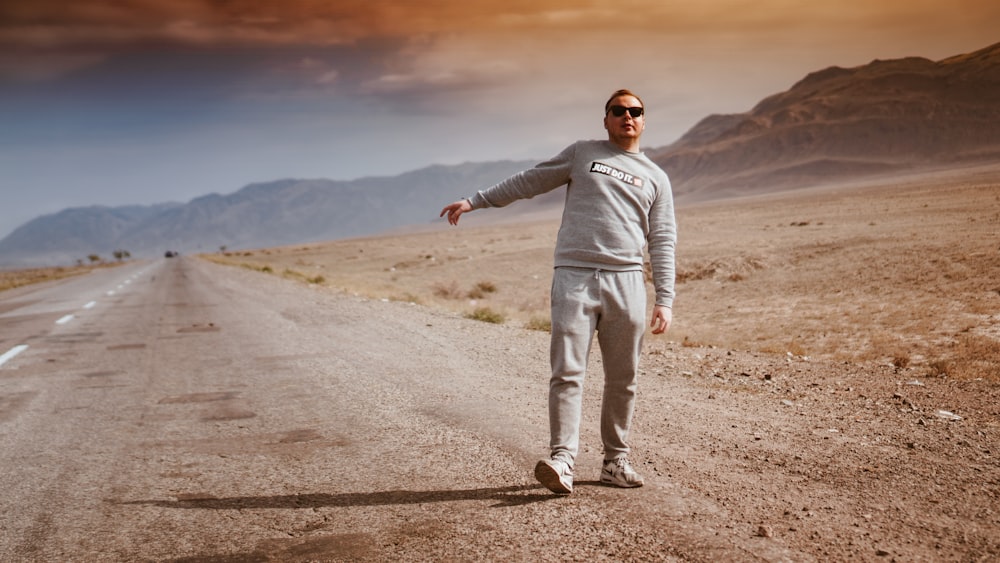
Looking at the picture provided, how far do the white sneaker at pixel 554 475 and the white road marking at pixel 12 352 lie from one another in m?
8.99

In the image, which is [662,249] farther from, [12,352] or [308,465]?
[12,352]

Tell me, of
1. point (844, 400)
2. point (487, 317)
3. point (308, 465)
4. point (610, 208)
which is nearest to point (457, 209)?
point (610, 208)

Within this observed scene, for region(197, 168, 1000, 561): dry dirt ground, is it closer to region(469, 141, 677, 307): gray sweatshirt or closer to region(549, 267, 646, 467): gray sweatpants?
region(549, 267, 646, 467): gray sweatpants

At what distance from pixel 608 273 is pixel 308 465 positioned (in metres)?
2.42

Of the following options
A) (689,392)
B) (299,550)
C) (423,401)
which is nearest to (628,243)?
(299,550)

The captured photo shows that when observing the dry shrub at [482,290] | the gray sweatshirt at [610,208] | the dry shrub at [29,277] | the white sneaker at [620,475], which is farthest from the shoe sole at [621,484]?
the dry shrub at [29,277]

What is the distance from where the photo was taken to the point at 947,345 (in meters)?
9.70

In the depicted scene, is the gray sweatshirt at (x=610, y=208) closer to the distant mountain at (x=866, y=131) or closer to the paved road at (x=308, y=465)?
the paved road at (x=308, y=465)

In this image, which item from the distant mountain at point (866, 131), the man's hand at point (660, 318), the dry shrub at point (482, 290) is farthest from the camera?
the distant mountain at point (866, 131)

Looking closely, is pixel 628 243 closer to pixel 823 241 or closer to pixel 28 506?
pixel 28 506

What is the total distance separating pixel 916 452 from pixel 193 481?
485 centimetres

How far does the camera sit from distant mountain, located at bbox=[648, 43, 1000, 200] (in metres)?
123

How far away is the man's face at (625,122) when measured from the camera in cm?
388

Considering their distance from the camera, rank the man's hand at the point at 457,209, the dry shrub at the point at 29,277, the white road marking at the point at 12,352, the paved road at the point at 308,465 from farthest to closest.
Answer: the dry shrub at the point at 29,277, the white road marking at the point at 12,352, the man's hand at the point at 457,209, the paved road at the point at 308,465
